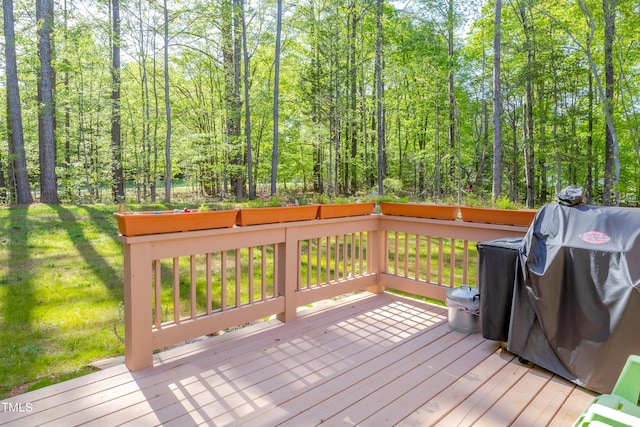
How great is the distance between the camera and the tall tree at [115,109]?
30.4 feet

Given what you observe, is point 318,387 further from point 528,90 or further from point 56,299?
point 528,90

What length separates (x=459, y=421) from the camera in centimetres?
170

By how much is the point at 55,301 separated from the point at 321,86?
8.56 meters

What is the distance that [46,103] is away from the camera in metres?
7.60

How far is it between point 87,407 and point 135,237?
835 mm

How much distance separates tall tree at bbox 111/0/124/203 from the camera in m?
9.26

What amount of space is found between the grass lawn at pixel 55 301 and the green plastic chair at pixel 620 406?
248cm

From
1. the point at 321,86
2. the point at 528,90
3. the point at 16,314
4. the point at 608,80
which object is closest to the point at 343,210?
the point at 16,314

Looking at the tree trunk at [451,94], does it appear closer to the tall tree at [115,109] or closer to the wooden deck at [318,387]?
the tall tree at [115,109]

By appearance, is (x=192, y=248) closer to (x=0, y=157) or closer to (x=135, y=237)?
(x=135, y=237)

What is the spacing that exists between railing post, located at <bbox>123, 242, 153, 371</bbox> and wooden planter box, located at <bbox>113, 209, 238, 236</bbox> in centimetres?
9

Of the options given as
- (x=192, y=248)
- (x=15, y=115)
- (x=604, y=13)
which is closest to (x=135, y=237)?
(x=192, y=248)

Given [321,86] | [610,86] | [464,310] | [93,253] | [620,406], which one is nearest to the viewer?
[620,406]

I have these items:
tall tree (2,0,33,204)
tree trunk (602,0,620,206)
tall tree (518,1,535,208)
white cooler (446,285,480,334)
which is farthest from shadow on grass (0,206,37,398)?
tall tree (518,1,535,208)
